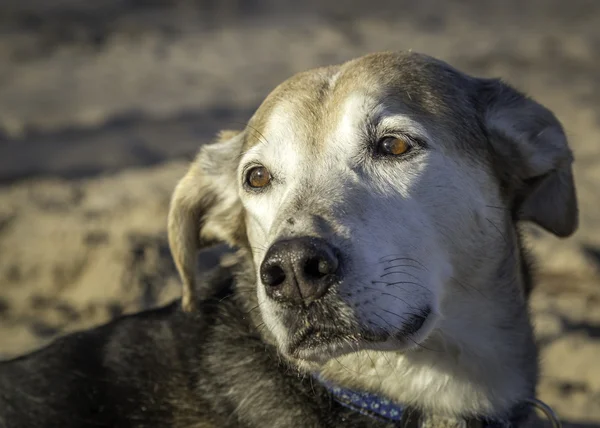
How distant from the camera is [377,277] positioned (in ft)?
9.18

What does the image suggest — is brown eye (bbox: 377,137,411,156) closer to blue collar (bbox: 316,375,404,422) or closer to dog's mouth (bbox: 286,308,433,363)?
dog's mouth (bbox: 286,308,433,363)

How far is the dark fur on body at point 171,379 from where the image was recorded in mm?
3230

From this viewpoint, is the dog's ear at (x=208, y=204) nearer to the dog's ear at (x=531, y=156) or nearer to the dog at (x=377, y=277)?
the dog at (x=377, y=277)

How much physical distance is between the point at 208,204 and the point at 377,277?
124 centimetres

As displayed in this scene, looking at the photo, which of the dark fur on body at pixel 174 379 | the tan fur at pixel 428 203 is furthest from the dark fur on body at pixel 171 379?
Answer: the tan fur at pixel 428 203

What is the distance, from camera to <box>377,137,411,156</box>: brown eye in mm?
3229

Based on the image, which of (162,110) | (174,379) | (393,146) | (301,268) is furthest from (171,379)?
(162,110)

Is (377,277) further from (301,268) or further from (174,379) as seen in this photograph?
(174,379)

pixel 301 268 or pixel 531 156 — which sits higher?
pixel 531 156

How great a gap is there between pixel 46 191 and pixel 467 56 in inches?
248

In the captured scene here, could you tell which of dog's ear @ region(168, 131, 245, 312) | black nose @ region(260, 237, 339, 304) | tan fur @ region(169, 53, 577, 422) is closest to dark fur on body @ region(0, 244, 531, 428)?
tan fur @ region(169, 53, 577, 422)

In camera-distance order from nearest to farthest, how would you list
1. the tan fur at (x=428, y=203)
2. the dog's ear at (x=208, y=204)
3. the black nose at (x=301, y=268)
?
the black nose at (x=301, y=268) < the tan fur at (x=428, y=203) < the dog's ear at (x=208, y=204)

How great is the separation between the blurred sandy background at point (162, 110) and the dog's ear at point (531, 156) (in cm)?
145

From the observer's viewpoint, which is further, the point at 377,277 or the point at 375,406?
the point at 375,406
